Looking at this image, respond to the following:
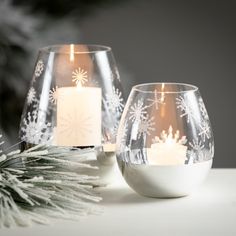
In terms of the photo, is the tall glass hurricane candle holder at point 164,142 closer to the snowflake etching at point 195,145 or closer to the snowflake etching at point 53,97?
the snowflake etching at point 195,145

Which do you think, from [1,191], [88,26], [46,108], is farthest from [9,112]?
[1,191]

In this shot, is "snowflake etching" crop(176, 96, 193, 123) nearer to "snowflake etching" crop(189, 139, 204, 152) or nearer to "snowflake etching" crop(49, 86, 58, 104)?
"snowflake etching" crop(189, 139, 204, 152)

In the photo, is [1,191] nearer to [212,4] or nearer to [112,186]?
[112,186]

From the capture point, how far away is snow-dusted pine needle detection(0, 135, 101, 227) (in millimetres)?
761

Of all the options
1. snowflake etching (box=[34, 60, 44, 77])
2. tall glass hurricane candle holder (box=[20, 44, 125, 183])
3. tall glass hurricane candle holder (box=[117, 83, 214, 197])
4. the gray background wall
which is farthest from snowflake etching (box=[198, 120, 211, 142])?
the gray background wall

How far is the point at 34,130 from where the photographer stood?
897mm

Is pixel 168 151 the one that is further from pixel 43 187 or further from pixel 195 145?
pixel 43 187

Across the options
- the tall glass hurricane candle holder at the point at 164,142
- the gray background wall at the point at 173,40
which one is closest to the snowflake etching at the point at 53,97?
the tall glass hurricane candle holder at the point at 164,142

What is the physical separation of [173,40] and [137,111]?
80 centimetres

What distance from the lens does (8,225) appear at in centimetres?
74

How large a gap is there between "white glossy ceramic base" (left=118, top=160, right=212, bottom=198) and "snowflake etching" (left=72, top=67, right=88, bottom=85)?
13 centimetres

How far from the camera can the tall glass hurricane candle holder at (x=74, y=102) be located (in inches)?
34.8

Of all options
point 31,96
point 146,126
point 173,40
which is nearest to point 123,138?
point 146,126

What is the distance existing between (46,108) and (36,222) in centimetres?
19
